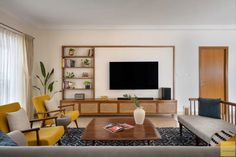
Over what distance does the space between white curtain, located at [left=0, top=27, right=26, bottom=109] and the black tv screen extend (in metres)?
2.56

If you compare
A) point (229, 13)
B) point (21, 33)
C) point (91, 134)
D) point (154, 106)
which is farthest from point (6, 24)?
point (229, 13)

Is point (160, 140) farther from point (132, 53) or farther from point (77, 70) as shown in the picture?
point (77, 70)

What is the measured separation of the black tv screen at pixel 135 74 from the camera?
6027mm

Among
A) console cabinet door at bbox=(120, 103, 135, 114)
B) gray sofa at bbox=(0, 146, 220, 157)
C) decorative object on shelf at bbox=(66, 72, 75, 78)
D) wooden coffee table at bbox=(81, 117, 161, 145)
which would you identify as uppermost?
decorative object on shelf at bbox=(66, 72, 75, 78)

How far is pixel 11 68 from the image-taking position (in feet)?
15.5

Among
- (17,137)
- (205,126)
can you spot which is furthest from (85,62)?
(17,137)

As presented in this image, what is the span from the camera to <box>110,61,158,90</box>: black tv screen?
603cm

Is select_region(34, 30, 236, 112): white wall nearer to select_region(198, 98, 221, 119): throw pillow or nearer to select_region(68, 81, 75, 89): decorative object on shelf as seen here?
select_region(68, 81, 75, 89): decorative object on shelf

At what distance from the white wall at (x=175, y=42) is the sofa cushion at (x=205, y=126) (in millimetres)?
2507

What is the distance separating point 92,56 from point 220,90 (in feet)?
13.9

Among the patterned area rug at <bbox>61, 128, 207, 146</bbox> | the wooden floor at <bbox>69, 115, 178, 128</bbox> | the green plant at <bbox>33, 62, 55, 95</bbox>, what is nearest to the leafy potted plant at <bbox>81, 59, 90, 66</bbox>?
the green plant at <bbox>33, 62, 55, 95</bbox>

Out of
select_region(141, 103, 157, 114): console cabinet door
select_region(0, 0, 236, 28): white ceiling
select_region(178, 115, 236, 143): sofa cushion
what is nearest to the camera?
select_region(178, 115, 236, 143): sofa cushion

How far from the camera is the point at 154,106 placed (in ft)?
18.7

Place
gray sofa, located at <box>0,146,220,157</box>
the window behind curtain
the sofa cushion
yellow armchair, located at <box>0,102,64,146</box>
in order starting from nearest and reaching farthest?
gray sofa, located at <box>0,146,220,157</box> → yellow armchair, located at <box>0,102,64,146</box> → the sofa cushion → the window behind curtain
